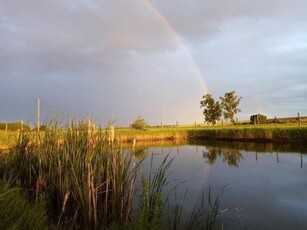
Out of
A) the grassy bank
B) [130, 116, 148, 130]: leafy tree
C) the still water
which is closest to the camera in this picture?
the still water

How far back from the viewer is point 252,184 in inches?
573

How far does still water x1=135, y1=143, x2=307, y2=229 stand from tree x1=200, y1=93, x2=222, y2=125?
1447 inches

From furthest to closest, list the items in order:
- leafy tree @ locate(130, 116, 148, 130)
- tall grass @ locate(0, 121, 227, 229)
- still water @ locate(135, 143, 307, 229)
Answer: leafy tree @ locate(130, 116, 148, 130) → still water @ locate(135, 143, 307, 229) → tall grass @ locate(0, 121, 227, 229)

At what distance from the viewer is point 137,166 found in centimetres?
680

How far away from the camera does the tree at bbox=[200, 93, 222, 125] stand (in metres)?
62.7

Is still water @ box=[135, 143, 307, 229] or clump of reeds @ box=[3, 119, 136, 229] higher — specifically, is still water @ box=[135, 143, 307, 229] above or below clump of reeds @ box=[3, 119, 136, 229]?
below

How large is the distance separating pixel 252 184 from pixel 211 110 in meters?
49.2

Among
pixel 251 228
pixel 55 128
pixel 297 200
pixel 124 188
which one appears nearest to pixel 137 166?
pixel 124 188

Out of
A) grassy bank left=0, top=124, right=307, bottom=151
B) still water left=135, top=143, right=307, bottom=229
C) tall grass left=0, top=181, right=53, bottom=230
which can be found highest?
grassy bank left=0, top=124, right=307, bottom=151

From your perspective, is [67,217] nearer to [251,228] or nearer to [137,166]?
[137,166]

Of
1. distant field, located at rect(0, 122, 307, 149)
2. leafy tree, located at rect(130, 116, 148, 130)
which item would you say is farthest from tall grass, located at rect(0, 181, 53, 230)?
leafy tree, located at rect(130, 116, 148, 130)

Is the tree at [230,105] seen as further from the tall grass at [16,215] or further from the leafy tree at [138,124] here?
the tall grass at [16,215]

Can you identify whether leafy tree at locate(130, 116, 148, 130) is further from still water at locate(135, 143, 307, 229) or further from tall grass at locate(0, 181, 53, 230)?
tall grass at locate(0, 181, 53, 230)

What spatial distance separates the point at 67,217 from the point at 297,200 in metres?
8.07
